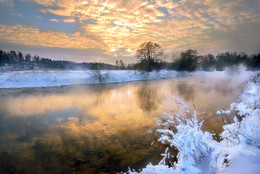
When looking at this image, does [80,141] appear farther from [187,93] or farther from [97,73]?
[97,73]

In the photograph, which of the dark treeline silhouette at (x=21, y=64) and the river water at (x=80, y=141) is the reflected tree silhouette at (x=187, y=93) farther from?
the dark treeline silhouette at (x=21, y=64)

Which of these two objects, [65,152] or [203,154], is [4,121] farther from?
[203,154]

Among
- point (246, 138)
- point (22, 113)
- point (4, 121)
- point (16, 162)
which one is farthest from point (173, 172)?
point (22, 113)

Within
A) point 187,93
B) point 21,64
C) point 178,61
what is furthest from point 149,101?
point 21,64

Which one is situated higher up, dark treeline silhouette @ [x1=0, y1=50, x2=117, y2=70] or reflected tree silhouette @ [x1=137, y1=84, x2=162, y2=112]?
dark treeline silhouette @ [x1=0, y1=50, x2=117, y2=70]

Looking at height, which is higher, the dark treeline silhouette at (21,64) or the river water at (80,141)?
the dark treeline silhouette at (21,64)

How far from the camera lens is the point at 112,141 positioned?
5.41 m

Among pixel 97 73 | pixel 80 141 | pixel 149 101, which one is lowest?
pixel 80 141

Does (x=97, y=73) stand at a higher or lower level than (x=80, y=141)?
higher

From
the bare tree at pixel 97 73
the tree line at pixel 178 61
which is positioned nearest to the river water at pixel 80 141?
the bare tree at pixel 97 73

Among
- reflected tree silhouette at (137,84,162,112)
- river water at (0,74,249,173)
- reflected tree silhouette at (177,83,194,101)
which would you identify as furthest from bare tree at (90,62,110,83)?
river water at (0,74,249,173)

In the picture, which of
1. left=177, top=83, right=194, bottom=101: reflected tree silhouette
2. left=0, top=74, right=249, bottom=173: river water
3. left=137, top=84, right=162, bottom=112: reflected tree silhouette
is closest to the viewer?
left=0, top=74, right=249, bottom=173: river water

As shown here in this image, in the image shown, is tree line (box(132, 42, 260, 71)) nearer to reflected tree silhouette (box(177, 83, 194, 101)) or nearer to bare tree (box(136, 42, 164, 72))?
bare tree (box(136, 42, 164, 72))

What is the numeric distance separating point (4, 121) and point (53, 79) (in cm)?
1861
